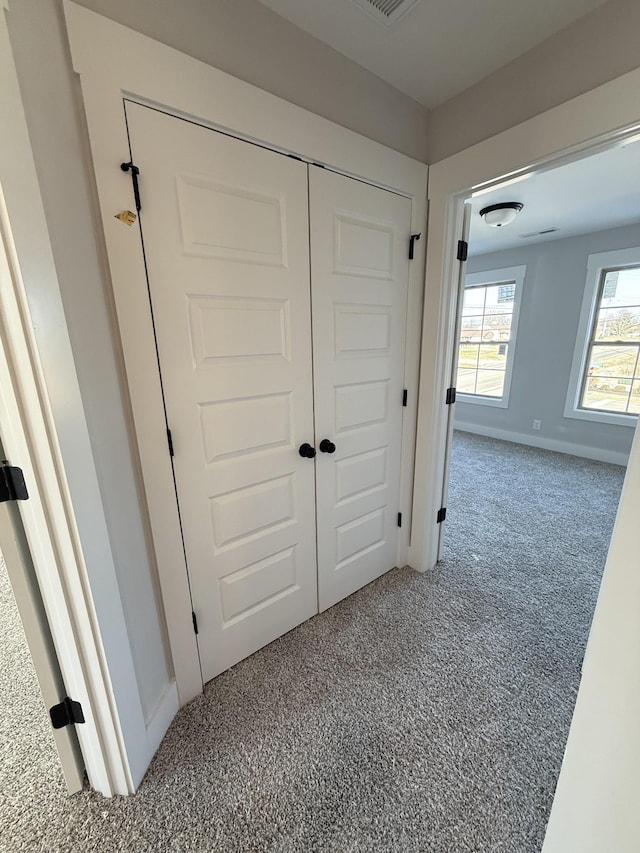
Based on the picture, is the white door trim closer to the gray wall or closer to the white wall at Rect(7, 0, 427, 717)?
the white wall at Rect(7, 0, 427, 717)

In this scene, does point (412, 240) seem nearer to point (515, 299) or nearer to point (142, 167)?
point (142, 167)

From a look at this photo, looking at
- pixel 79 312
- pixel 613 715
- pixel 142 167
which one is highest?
pixel 142 167

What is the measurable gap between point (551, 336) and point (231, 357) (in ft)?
14.3

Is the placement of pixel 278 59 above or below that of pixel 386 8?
below

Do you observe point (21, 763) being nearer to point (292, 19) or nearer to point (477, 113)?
point (292, 19)

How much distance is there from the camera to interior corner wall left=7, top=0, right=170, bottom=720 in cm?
80

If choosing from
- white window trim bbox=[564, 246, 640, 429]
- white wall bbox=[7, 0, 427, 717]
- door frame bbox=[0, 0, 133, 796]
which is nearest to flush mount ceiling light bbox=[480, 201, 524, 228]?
white window trim bbox=[564, 246, 640, 429]

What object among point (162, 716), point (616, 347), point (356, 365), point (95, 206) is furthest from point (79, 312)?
point (616, 347)

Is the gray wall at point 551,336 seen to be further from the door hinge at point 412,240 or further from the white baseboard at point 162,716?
the white baseboard at point 162,716

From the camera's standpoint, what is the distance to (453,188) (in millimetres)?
1600

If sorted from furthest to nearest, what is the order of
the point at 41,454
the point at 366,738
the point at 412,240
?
the point at 412,240 < the point at 366,738 < the point at 41,454

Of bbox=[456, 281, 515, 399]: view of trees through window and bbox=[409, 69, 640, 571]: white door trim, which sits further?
bbox=[456, 281, 515, 399]: view of trees through window

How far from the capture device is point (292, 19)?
3.87ft

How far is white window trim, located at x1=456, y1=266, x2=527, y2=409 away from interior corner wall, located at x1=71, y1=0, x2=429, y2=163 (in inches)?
133
